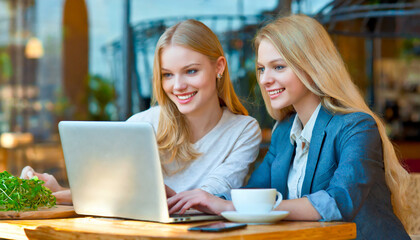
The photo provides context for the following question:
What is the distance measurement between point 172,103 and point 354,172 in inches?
32.1

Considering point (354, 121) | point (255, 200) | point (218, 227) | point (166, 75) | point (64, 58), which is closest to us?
point (218, 227)

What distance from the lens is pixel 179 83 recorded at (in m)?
2.07

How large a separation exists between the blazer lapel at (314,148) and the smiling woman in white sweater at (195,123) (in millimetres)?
295

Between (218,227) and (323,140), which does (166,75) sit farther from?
(218,227)

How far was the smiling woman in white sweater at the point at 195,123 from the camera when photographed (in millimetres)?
2084

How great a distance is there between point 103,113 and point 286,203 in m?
3.93

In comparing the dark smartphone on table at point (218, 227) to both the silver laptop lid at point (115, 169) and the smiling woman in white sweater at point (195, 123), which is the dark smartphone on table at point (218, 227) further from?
the smiling woman in white sweater at point (195, 123)

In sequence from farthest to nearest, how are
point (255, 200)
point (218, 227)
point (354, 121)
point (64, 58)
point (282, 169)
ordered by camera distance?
point (64, 58) < point (282, 169) < point (354, 121) < point (255, 200) < point (218, 227)

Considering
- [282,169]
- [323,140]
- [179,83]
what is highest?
[179,83]

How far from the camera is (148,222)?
1.54 meters

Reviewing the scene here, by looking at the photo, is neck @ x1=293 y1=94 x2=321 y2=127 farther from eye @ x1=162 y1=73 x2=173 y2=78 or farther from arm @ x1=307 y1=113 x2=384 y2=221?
eye @ x1=162 y1=73 x2=173 y2=78

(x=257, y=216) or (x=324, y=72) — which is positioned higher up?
(x=324, y=72)

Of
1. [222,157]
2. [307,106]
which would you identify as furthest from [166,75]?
[307,106]

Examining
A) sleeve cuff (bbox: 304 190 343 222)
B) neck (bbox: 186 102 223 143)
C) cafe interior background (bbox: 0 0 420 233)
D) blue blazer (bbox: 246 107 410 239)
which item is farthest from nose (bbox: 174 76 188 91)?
cafe interior background (bbox: 0 0 420 233)
